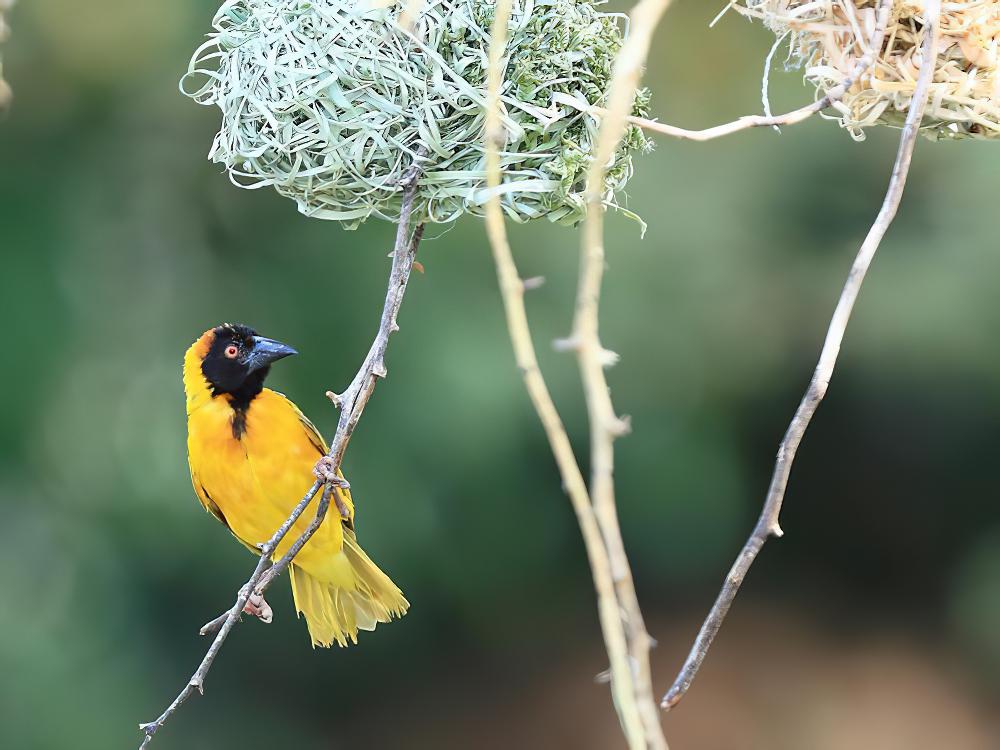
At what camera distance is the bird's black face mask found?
7.45 feet

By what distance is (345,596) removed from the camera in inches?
101

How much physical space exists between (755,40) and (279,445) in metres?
3.01

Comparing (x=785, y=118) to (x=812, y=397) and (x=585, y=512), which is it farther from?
(x=585, y=512)

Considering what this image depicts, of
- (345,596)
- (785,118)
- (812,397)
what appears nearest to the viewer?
(812,397)

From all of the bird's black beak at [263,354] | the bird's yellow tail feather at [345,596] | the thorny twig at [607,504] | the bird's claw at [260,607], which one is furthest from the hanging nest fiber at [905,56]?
the bird's yellow tail feather at [345,596]

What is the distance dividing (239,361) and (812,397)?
1438 millimetres

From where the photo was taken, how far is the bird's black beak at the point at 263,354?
225cm

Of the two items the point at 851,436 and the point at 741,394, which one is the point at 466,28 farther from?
the point at 851,436

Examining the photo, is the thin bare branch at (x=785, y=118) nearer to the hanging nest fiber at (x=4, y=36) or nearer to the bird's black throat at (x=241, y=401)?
the hanging nest fiber at (x=4, y=36)

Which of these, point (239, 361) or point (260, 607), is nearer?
point (260, 607)

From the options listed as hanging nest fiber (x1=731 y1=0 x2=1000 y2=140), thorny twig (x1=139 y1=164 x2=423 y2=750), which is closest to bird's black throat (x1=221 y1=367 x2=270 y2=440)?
thorny twig (x1=139 y1=164 x2=423 y2=750)

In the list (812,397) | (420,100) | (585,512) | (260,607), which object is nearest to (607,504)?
(585,512)

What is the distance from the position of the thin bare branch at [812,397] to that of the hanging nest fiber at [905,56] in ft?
0.43

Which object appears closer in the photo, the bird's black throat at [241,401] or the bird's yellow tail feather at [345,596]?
the bird's black throat at [241,401]
